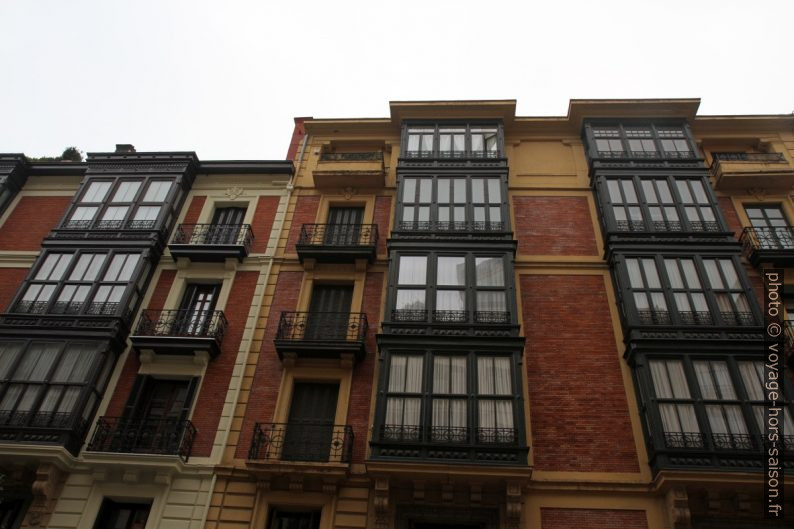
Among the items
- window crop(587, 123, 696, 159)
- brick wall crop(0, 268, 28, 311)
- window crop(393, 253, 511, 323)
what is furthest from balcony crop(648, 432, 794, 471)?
brick wall crop(0, 268, 28, 311)

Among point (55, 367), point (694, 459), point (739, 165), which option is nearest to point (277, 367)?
point (55, 367)

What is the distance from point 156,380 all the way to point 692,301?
53.2 feet

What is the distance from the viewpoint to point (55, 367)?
1582 centimetres

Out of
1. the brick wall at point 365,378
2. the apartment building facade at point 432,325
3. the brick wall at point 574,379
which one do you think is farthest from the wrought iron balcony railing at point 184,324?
the brick wall at point 574,379

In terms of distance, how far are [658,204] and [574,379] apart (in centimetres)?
718

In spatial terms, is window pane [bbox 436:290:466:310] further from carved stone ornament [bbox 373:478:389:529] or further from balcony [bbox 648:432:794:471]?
balcony [bbox 648:432:794:471]

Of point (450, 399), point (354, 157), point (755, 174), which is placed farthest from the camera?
point (354, 157)

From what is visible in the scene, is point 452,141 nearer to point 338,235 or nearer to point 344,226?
point 344,226

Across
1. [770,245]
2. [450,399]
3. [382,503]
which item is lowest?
[382,503]

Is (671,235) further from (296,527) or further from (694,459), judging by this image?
(296,527)

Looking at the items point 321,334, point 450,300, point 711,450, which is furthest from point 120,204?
point 711,450

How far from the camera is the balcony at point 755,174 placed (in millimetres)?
19250

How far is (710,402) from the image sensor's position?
1387cm

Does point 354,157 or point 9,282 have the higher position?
point 354,157
